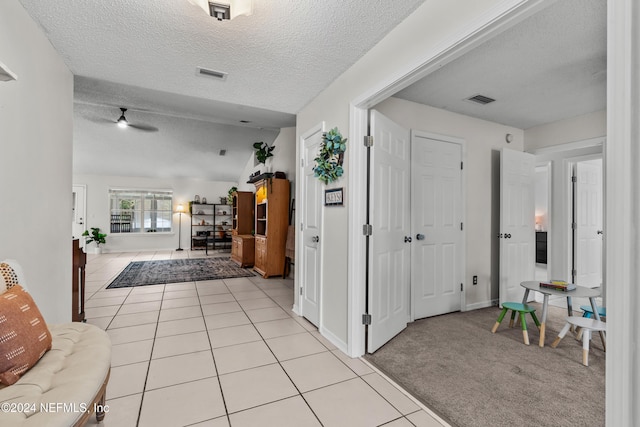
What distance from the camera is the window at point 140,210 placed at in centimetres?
900

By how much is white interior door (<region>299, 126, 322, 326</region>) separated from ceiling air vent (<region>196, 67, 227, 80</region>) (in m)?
→ 1.01

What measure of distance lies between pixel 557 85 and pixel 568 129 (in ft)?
4.17

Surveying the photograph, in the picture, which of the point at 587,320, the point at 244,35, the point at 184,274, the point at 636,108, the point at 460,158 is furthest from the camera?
the point at 184,274

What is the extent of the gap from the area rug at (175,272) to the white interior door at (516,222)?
4.20 meters

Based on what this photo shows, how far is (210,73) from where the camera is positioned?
2705mm

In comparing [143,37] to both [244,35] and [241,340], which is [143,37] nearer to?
[244,35]

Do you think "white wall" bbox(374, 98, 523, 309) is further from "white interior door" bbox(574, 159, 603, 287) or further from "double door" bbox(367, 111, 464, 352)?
"white interior door" bbox(574, 159, 603, 287)

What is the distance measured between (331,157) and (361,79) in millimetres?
700

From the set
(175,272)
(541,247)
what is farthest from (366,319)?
(541,247)

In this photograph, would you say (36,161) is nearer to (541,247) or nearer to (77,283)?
(77,283)

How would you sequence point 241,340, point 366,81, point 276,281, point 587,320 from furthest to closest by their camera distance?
point 276,281, point 241,340, point 587,320, point 366,81

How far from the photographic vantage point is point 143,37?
2.15 meters

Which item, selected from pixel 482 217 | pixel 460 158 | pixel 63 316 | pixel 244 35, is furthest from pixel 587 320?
pixel 63 316

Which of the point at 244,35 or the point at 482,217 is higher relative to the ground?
the point at 244,35
